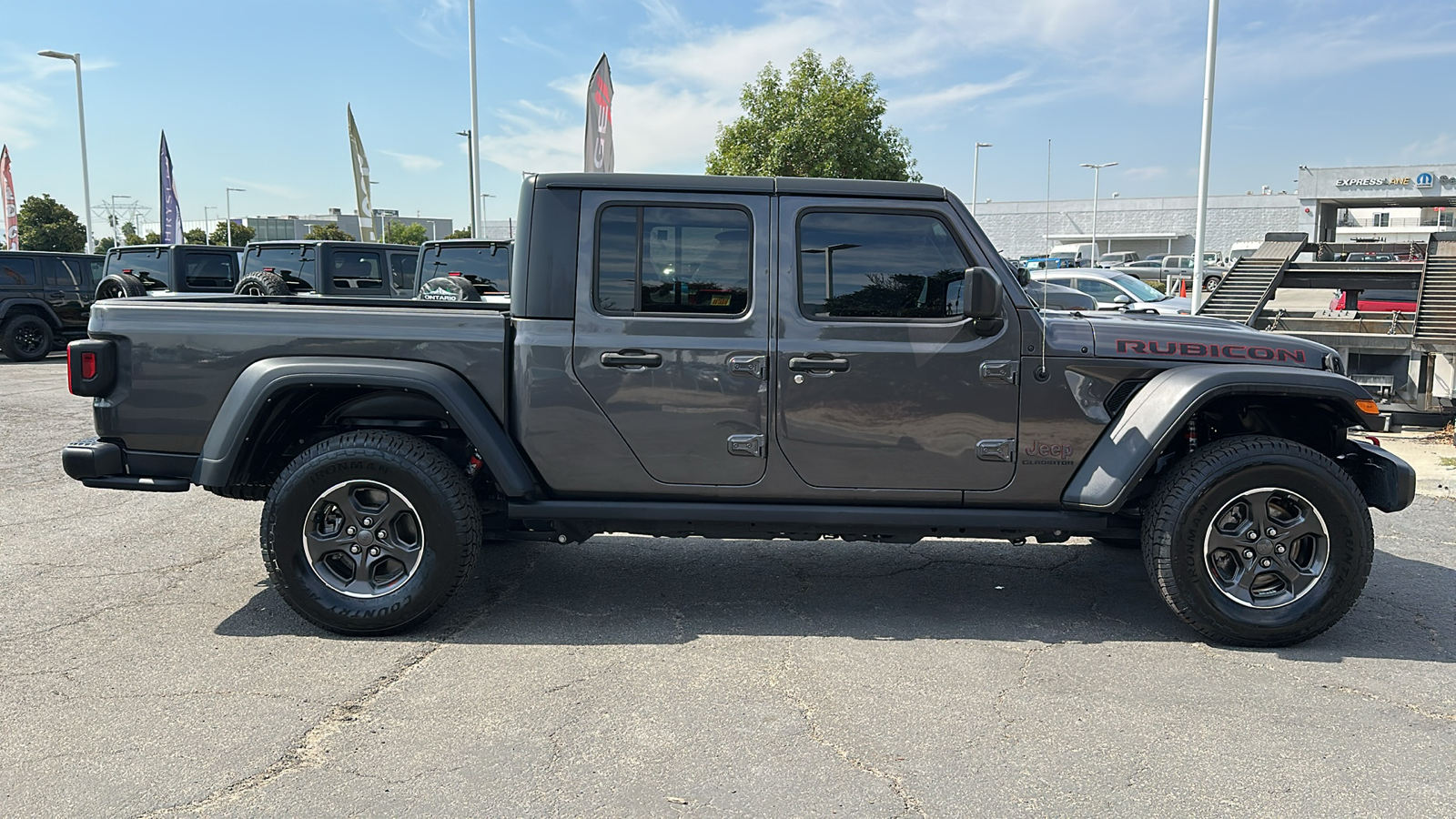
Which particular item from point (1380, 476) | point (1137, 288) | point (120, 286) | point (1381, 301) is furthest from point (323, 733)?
point (1137, 288)

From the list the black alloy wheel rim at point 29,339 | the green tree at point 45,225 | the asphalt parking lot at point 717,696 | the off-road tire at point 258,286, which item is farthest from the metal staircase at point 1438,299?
the green tree at point 45,225

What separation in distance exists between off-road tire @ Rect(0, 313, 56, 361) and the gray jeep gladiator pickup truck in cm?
1588

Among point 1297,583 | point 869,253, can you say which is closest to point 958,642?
point 1297,583

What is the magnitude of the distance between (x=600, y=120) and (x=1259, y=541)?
42.8ft

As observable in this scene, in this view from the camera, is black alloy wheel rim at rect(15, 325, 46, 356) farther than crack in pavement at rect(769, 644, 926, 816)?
Yes

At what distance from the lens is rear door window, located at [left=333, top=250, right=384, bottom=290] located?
14.4 meters

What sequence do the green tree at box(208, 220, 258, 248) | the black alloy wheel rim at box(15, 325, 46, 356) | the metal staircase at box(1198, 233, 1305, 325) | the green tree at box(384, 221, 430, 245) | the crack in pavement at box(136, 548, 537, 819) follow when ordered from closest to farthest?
the crack in pavement at box(136, 548, 537, 819) < the metal staircase at box(1198, 233, 1305, 325) < the black alloy wheel rim at box(15, 325, 46, 356) < the green tree at box(208, 220, 258, 248) < the green tree at box(384, 221, 430, 245)

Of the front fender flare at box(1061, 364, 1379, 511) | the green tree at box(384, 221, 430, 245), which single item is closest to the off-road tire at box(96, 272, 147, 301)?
the front fender flare at box(1061, 364, 1379, 511)

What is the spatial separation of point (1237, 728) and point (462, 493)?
3116mm

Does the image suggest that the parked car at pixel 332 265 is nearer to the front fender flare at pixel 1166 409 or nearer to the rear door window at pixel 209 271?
the rear door window at pixel 209 271

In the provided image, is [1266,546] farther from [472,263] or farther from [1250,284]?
[472,263]

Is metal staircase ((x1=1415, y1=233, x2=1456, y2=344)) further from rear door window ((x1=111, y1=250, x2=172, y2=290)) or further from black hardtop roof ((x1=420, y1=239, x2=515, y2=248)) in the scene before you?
rear door window ((x1=111, y1=250, x2=172, y2=290))

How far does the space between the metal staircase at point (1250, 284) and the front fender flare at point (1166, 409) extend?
5.50 metres

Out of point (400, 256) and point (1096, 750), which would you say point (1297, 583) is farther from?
point (400, 256)
